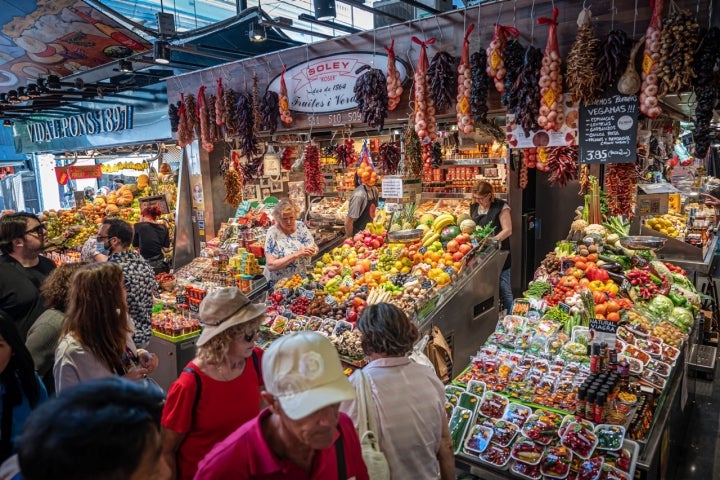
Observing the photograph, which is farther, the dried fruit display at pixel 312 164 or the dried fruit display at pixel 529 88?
the dried fruit display at pixel 312 164

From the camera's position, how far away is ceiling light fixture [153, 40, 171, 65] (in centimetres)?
618

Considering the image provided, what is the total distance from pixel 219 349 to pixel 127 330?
1019mm

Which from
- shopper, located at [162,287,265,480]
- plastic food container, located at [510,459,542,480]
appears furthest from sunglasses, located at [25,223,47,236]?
plastic food container, located at [510,459,542,480]

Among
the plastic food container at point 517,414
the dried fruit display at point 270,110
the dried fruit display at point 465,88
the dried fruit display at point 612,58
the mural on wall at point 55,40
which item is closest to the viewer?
the plastic food container at point 517,414

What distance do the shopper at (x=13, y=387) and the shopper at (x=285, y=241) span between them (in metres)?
3.08

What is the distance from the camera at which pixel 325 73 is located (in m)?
5.88

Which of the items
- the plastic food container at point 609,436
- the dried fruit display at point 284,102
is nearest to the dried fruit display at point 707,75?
the plastic food container at point 609,436

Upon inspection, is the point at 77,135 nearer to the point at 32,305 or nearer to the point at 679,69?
the point at 32,305

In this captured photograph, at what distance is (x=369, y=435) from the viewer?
2215mm

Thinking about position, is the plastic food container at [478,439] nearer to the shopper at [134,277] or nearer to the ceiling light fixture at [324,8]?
the shopper at [134,277]

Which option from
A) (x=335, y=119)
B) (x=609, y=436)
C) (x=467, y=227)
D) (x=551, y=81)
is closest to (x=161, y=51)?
(x=335, y=119)

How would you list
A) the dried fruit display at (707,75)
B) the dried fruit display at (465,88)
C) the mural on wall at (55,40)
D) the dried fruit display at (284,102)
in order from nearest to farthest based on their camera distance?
the dried fruit display at (707,75)
the dried fruit display at (465,88)
the dried fruit display at (284,102)
the mural on wall at (55,40)

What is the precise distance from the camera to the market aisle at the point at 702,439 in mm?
4176

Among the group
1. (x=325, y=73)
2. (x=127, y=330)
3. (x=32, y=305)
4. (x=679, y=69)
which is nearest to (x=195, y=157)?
(x=325, y=73)
